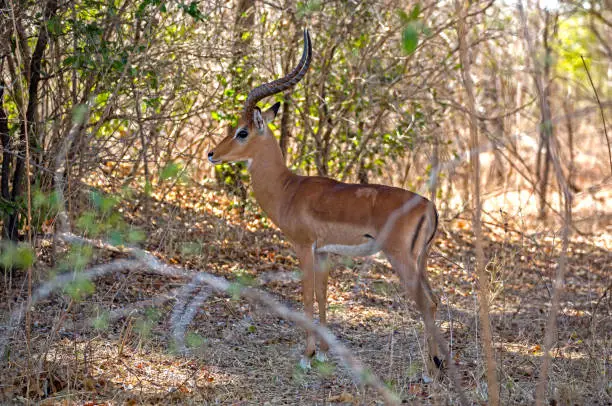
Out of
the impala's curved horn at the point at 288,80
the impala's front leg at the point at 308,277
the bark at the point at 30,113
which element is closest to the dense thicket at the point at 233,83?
the bark at the point at 30,113

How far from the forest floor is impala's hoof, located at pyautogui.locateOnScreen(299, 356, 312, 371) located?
5 centimetres

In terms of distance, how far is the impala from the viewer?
5.17 m

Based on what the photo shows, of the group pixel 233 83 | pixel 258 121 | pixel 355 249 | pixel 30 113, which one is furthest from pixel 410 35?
pixel 233 83

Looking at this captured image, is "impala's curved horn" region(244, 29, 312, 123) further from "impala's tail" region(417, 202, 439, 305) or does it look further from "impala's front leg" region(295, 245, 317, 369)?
"impala's tail" region(417, 202, 439, 305)

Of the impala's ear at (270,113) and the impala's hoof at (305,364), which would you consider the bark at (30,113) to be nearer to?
the impala's ear at (270,113)

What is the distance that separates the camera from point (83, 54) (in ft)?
19.7

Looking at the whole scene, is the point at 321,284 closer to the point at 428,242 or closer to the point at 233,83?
the point at 428,242

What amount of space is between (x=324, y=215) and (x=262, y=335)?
3.46 feet

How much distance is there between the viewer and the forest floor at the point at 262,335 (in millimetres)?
4453

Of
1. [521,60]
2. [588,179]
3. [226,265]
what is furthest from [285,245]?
[588,179]

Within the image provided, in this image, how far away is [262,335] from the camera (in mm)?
5973

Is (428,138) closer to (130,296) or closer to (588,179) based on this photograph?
(130,296)

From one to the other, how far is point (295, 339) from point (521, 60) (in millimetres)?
7453

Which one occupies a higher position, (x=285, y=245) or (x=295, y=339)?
(x=285, y=245)
